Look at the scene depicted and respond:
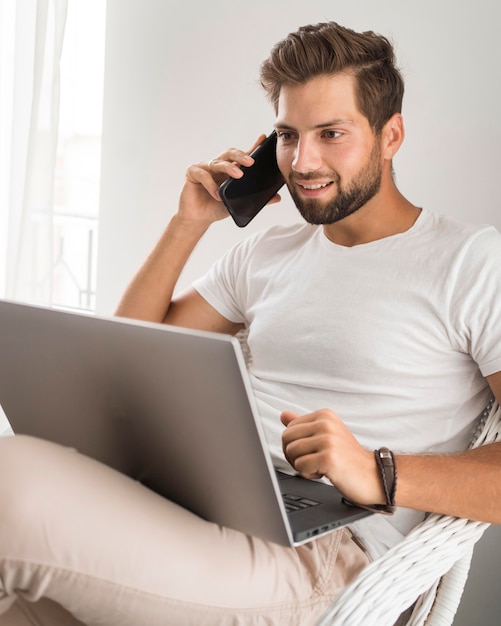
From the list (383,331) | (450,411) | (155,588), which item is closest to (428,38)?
(383,331)

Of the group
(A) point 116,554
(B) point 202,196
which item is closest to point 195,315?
(B) point 202,196

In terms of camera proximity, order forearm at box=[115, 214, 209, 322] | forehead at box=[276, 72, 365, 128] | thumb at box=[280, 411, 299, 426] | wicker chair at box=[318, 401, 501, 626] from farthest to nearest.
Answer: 1. forearm at box=[115, 214, 209, 322]
2. forehead at box=[276, 72, 365, 128]
3. thumb at box=[280, 411, 299, 426]
4. wicker chair at box=[318, 401, 501, 626]

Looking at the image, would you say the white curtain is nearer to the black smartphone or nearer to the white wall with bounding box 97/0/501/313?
the white wall with bounding box 97/0/501/313

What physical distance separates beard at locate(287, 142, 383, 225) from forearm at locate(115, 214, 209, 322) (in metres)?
0.31

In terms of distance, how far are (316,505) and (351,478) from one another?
0.09m

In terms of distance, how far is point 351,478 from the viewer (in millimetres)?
1152

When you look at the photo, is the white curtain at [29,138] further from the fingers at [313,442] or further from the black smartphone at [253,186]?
the fingers at [313,442]

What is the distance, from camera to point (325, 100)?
1.54m

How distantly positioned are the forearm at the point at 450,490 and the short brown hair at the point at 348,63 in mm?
677

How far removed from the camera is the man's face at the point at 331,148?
1.54 m

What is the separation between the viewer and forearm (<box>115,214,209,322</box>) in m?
1.79

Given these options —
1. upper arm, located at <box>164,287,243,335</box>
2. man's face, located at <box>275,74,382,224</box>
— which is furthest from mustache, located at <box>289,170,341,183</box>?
upper arm, located at <box>164,287,243,335</box>

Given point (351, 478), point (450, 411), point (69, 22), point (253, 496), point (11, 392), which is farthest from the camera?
point (69, 22)

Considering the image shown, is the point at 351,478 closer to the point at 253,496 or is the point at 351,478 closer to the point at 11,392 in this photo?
the point at 253,496
